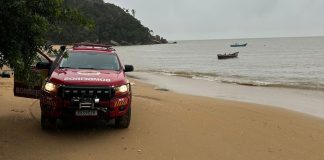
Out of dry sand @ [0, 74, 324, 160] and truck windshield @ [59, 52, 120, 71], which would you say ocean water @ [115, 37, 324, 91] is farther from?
truck windshield @ [59, 52, 120, 71]

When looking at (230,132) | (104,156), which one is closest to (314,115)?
(230,132)

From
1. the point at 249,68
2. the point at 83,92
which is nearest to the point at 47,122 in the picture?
the point at 83,92

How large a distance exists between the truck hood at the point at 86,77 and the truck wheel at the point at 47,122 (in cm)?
77

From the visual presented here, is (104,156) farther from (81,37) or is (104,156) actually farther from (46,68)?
(81,37)

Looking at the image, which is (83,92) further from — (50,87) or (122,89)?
(122,89)

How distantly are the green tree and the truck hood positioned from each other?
0.85 m

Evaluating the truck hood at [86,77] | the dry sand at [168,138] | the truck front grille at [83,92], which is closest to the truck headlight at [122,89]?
the truck hood at [86,77]

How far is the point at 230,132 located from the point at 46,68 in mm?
4136

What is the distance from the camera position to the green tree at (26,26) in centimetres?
659

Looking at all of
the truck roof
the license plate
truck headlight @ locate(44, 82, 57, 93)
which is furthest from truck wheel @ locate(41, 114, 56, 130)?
the truck roof

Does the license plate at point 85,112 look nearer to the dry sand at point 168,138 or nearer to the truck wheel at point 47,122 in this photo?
the dry sand at point 168,138

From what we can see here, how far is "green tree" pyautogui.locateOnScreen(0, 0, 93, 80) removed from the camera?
21.6 ft

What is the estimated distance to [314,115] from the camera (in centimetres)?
1384

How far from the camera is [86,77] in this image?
8242 mm
